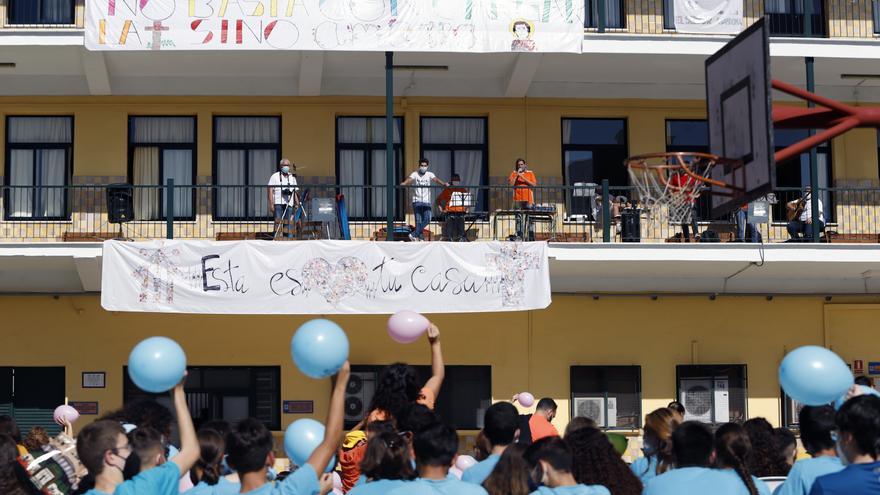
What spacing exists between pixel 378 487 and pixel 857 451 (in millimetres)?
2472

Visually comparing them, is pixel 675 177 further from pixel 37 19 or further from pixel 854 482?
pixel 37 19

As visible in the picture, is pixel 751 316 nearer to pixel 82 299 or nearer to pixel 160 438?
pixel 82 299

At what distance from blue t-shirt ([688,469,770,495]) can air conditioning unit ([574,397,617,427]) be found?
40.7 feet

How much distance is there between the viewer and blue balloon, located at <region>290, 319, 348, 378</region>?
6363 millimetres

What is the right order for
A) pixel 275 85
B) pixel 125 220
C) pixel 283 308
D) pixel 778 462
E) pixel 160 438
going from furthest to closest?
pixel 275 85
pixel 125 220
pixel 283 308
pixel 778 462
pixel 160 438

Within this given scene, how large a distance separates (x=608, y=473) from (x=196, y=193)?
1404 centimetres

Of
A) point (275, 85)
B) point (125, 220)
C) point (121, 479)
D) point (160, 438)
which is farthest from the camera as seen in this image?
point (275, 85)

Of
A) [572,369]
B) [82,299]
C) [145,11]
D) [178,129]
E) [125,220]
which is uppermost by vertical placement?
[145,11]

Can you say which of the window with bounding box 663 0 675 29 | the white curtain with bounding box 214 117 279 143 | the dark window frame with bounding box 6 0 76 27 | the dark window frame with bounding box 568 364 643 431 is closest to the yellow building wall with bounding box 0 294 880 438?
the dark window frame with bounding box 568 364 643 431

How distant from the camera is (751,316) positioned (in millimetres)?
19656

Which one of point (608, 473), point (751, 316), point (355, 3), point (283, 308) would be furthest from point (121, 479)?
point (751, 316)

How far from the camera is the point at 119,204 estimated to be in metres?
18.5

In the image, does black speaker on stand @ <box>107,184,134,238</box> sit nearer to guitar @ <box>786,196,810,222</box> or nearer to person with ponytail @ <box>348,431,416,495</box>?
guitar @ <box>786,196,810,222</box>

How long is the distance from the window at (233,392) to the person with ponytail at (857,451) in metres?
13.7
